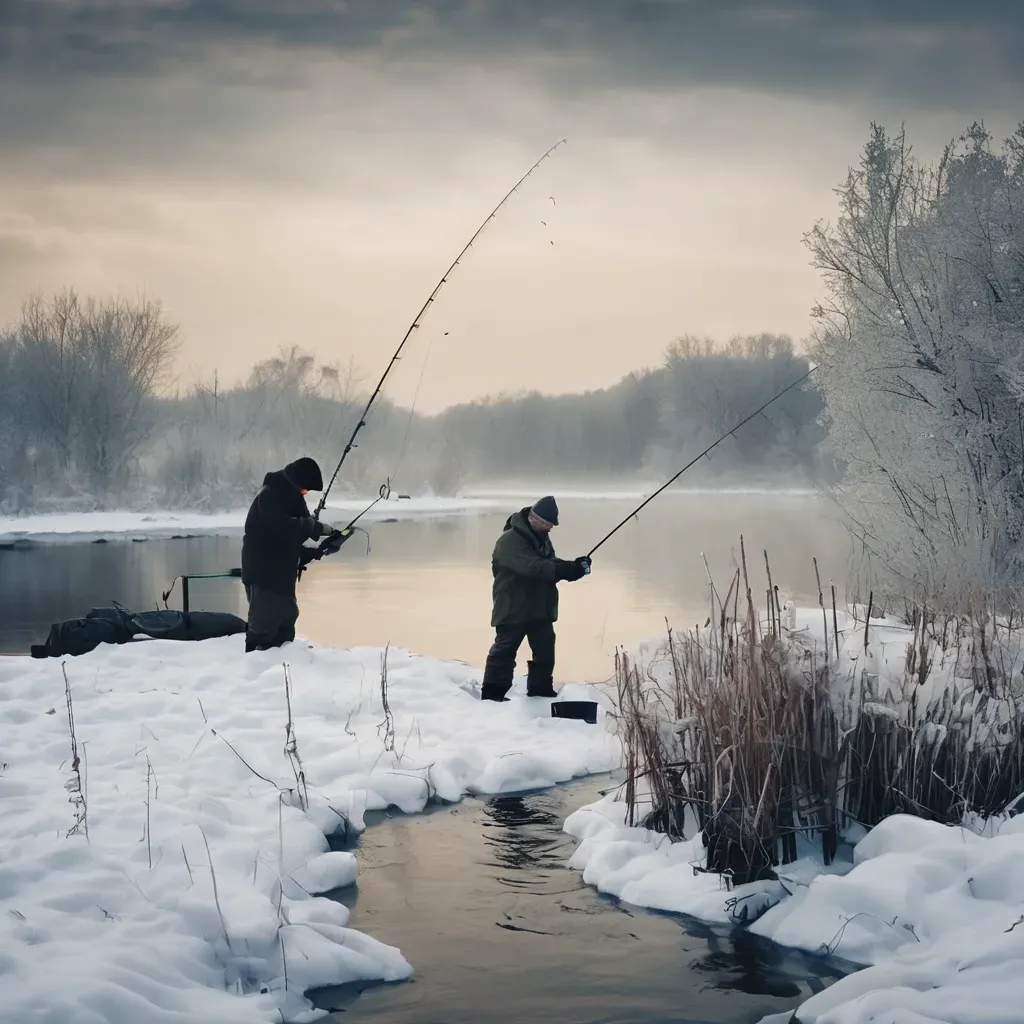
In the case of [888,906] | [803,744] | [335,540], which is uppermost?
[335,540]

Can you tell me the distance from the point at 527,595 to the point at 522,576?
0.14 m

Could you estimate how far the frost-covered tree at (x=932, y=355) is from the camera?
1332 cm

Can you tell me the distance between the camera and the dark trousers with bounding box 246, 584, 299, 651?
880cm

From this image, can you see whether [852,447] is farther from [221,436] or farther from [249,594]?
[221,436]

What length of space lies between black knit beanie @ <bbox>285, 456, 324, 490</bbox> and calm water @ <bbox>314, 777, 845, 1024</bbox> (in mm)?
3499

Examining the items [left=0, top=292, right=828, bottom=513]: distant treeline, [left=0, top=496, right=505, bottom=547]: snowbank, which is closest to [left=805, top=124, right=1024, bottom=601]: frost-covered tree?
[left=0, top=292, right=828, bottom=513]: distant treeline

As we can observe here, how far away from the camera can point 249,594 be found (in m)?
8.99

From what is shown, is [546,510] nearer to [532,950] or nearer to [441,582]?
[532,950]

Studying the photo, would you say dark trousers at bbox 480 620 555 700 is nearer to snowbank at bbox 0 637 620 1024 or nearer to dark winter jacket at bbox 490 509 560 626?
dark winter jacket at bbox 490 509 560 626

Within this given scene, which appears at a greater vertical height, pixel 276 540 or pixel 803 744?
pixel 276 540

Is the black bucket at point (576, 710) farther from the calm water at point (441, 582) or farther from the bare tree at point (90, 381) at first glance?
the bare tree at point (90, 381)

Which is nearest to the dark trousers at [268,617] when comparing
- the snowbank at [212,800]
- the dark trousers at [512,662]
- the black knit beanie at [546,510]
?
the snowbank at [212,800]

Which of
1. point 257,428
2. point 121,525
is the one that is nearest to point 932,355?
point 121,525

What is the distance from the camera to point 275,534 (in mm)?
8562
